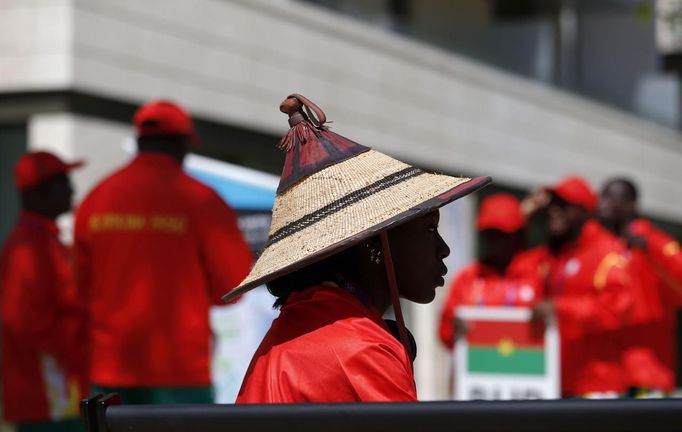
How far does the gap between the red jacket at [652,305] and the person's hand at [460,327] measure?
926mm

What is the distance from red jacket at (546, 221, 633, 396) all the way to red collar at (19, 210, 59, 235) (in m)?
2.72

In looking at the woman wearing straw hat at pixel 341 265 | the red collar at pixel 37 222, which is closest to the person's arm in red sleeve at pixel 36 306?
the red collar at pixel 37 222

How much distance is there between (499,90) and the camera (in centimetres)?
1822

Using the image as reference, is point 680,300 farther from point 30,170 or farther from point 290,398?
point 290,398

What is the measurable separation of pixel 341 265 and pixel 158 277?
11.6 ft

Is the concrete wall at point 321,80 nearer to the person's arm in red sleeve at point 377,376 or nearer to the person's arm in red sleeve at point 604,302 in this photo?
the person's arm in red sleeve at point 604,302

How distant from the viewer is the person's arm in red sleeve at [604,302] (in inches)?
292

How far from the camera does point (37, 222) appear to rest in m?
6.84

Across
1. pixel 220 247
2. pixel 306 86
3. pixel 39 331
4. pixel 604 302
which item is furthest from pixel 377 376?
pixel 306 86

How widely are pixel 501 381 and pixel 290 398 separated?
5639 mm

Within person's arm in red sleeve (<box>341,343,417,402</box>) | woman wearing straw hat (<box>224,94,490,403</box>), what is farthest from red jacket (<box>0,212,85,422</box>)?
person's arm in red sleeve (<box>341,343,417,402</box>)

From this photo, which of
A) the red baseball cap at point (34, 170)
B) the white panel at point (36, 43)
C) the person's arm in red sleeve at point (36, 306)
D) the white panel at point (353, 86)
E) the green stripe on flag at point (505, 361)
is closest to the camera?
the person's arm in red sleeve at point (36, 306)

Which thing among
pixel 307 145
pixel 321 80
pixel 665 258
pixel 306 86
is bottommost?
pixel 307 145

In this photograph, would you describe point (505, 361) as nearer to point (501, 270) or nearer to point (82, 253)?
point (501, 270)
